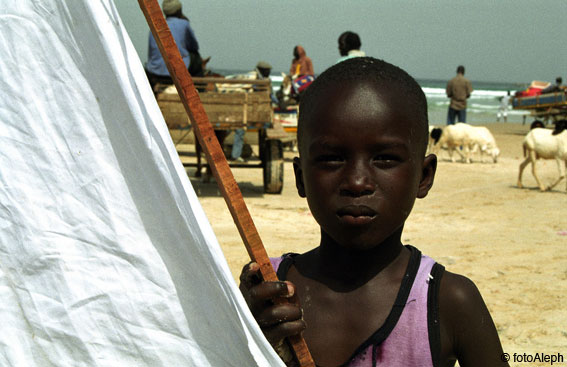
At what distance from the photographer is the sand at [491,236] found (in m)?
3.89

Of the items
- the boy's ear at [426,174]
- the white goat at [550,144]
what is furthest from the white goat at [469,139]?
the boy's ear at [426,174]

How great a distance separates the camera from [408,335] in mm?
1572

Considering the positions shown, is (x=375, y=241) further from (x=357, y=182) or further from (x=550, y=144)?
(x=550, y=144)

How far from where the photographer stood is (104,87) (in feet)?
4.30

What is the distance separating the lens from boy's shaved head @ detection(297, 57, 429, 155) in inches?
64.5

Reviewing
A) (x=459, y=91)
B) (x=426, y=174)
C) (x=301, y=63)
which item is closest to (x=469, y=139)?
(x=459, y=91)

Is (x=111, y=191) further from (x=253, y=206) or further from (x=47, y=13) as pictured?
(x=253, y=206)

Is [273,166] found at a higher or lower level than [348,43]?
lower

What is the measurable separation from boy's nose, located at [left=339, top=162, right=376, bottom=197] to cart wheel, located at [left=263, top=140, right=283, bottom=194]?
276 inches

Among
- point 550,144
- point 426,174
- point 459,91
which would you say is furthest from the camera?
point 459,91

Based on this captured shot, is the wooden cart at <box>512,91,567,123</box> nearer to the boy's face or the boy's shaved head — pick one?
the boy's shaved head

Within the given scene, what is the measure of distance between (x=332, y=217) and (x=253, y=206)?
6479 millimetres

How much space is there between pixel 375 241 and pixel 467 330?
0.33m

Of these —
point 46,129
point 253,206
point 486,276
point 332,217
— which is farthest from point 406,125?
point 253,206
